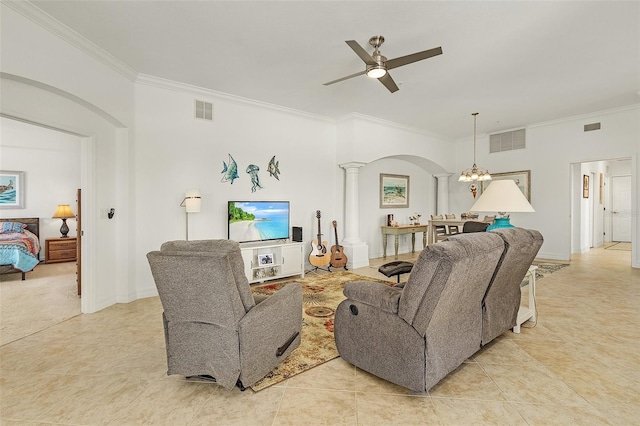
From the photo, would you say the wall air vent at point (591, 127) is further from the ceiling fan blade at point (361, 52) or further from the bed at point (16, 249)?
the bed at point (16, 249)

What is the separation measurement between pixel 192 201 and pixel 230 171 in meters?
0.89

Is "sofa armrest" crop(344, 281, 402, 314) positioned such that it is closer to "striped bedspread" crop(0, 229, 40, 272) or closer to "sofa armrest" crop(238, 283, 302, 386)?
"sofa armrest" crop(238, 283, 302, 386)

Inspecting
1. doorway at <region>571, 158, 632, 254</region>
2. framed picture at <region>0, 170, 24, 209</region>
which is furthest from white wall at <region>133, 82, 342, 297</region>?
doorway at <region>571, 158, 632, 254</region>

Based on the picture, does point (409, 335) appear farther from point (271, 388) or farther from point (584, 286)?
point (584, 286)

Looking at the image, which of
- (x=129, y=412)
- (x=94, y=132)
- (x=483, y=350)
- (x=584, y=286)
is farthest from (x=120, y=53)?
(x=584, y=286)

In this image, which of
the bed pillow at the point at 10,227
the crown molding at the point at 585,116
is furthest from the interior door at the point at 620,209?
the bed pillow at the point at 10,227

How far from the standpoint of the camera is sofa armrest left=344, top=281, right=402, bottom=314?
1.92 m

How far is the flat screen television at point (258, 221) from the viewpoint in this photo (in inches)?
180

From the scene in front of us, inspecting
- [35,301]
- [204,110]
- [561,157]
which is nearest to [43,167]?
[35,301]

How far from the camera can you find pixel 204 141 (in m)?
4.41

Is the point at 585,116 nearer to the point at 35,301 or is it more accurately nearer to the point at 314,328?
the point at 314,328

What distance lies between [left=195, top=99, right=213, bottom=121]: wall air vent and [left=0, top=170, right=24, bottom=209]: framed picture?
4.94m

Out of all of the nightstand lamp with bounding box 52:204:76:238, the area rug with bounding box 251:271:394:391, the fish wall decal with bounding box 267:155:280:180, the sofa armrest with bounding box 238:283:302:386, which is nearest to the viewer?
the sofa armrest with bounding box 238:283:302:386

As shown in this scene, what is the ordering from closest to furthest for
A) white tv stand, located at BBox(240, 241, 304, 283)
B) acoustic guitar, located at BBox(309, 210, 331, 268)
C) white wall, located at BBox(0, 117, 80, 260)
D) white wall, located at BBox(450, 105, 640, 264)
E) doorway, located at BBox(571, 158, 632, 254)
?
white tv stand, located at BBox(240, 241, 304, 283)
acoustic guitar, located at BBox(309, 210, 331, 268)
white wall, located at BBox(450, 105, 640, 264)
white wall, located at BBox(0, 117, 80, 260)
doorway, located at BBox(571, 158, 632, 254)
